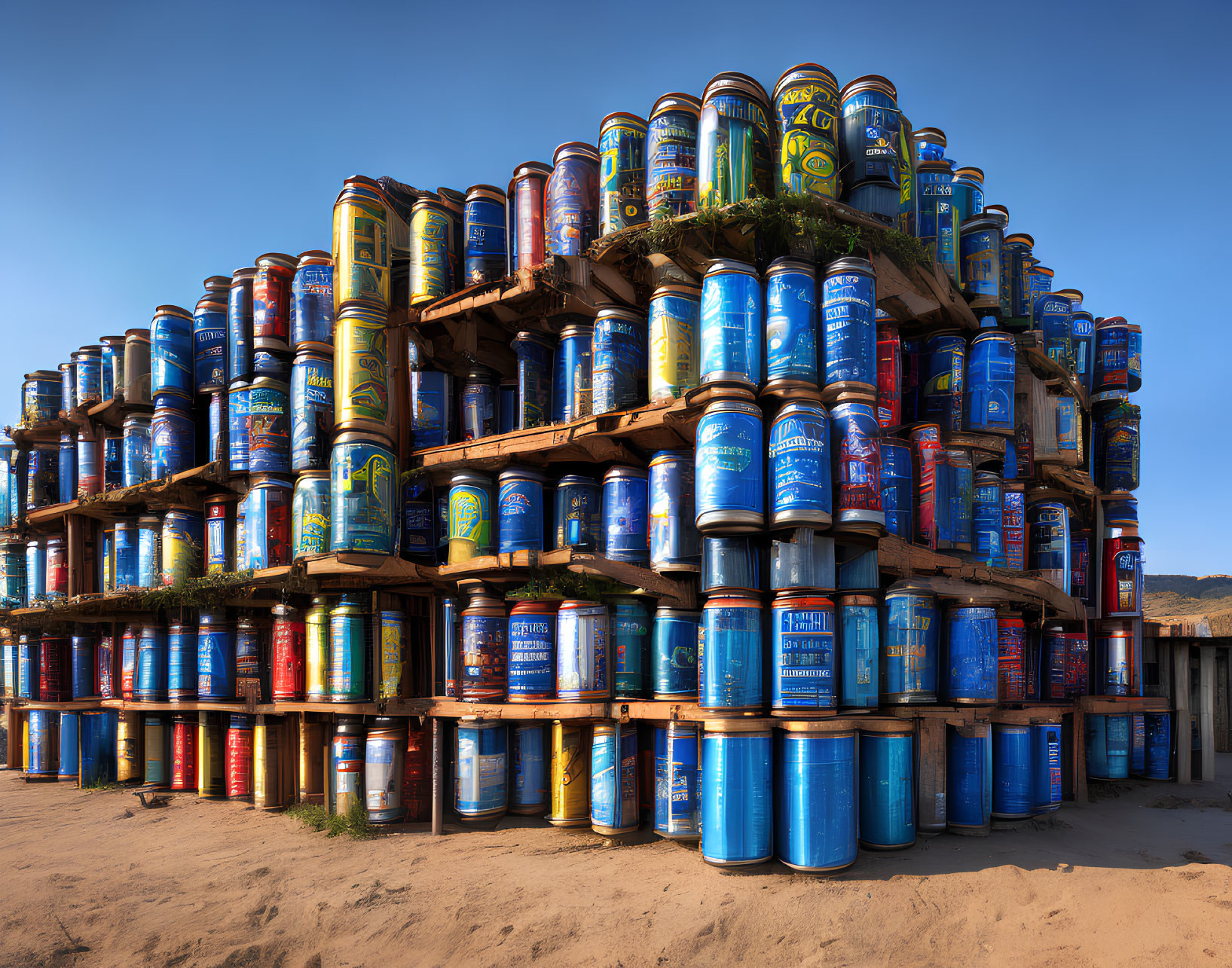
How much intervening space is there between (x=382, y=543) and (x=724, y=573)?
339 cm

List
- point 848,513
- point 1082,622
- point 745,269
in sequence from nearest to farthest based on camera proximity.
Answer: point 848,513
point 745,269
point 1082,622

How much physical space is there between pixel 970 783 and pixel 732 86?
5.87 m

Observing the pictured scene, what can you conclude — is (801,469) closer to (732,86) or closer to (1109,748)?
(732,86)

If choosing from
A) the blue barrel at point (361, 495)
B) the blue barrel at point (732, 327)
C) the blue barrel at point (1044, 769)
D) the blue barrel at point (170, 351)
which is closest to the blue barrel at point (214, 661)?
the blue barrel at point (361, 495)

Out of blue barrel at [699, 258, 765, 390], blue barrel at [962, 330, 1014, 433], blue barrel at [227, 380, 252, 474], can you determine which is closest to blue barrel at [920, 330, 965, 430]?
blue barrel at [962, 330, 1014, 433]

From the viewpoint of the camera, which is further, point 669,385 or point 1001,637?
point 1001,637

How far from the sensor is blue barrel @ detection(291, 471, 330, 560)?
779cm

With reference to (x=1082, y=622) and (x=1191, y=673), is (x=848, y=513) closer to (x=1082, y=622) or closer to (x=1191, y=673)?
(x=1082, y=622)

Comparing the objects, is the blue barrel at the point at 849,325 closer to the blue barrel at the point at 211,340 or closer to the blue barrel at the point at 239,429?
the blue barrel at the point at 239,429

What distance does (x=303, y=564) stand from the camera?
7648 mm

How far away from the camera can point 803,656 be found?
554 cm

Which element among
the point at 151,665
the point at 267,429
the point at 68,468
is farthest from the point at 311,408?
the point at 68,468

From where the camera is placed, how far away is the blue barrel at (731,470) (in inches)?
223

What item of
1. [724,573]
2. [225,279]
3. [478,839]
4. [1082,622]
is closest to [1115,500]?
[1082,622]
